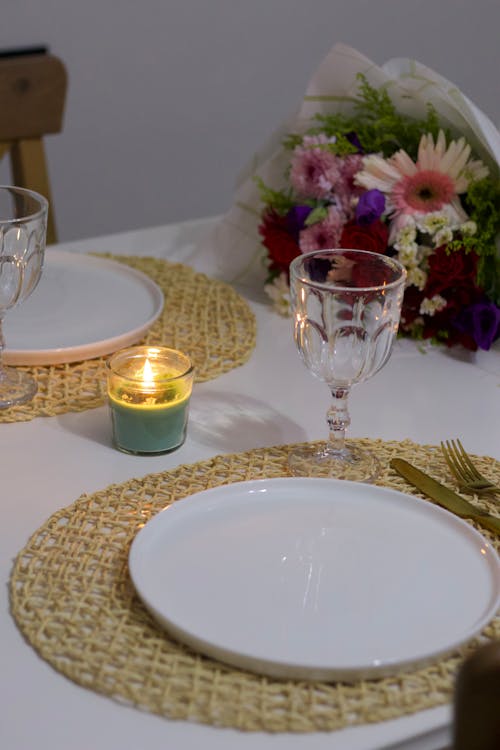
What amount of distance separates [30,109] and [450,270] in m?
0.93

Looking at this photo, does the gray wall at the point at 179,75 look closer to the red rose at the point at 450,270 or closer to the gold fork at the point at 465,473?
the red rose at the point at 450,270

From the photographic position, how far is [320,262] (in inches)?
39.5

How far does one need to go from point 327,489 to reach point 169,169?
8.13 ft

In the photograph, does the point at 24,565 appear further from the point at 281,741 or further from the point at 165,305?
the point at 165,305

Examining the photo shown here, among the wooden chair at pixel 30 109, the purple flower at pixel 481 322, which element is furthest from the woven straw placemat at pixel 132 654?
the wooden chair at pixel 30 109

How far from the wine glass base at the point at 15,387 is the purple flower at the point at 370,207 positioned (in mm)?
414

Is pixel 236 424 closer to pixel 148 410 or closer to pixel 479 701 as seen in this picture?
pixel 148 410

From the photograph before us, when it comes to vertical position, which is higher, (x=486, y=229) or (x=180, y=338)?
(x=486, y=229)

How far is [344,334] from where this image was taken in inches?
36.1

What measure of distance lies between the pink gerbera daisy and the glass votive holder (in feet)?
1.21

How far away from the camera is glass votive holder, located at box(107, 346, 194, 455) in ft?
3.15

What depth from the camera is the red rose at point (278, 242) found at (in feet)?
4.24

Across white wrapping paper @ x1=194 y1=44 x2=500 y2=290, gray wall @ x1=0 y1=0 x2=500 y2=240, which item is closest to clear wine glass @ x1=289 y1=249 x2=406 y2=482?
white wrapping paper @ x1=194 y1=44 x2=500 y2=290

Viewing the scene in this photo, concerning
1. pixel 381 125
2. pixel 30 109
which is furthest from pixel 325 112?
pixel 30 109
